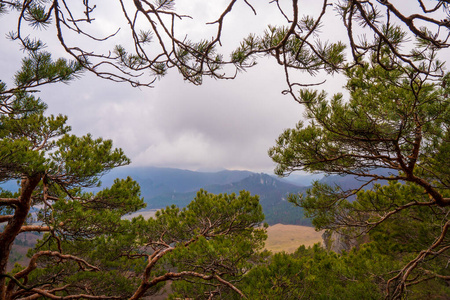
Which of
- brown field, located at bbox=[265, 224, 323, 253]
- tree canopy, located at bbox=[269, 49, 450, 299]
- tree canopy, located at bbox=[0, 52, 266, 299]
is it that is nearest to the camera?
tree canopy, located at bbox=[269, 49, 450, 299]

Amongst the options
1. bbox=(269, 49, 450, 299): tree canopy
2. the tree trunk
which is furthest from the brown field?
the tree trunk

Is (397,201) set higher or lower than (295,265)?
higher

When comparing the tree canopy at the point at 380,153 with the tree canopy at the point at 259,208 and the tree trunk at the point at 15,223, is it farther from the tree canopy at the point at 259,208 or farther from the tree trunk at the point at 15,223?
the tree trunk at the point at 15,223

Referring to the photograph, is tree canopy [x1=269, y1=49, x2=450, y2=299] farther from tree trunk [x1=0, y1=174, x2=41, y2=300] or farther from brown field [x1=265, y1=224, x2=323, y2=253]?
brown field [x1=265, y1=224, x2=323, y2=253]

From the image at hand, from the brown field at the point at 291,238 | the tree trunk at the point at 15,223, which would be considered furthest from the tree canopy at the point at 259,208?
the brown field at the point at 291,238

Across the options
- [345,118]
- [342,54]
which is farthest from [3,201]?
[345,118]

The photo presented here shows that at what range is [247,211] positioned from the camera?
5566mm

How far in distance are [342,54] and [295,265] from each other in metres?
3.73

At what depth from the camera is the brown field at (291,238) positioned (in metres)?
74.6

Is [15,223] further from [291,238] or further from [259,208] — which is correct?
[291,238]

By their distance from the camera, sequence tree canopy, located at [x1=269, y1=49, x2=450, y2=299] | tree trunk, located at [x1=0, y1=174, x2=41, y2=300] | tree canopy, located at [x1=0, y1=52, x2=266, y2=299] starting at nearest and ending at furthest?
tree canopy, located at [x1=269, y1=49, x2=450, y2=299] < tree canopy, located at [x1=0, y1=52, x2=266, y2=299] < tree trunk, located at [x1=0, y1=174, x2=41, y2=300]

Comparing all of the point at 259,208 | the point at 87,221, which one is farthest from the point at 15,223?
the point at 259,208

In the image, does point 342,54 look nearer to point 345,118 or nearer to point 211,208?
point 345,118

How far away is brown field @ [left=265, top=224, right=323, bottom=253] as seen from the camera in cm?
7462
